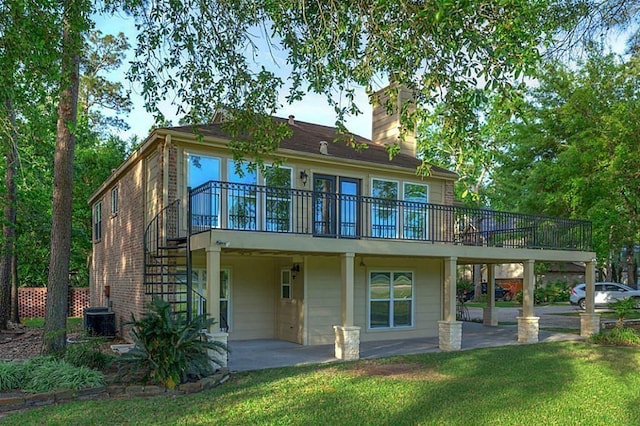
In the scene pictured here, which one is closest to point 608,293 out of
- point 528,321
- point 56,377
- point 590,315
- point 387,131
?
point 590,315

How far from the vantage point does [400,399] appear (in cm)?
730

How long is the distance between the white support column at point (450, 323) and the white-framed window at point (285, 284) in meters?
3.98

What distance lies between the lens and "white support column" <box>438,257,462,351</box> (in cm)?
1234

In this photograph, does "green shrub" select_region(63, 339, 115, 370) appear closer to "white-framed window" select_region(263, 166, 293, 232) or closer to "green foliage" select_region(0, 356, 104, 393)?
"green foliage" select_region(0, 356, 104, 393)

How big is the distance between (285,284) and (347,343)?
3572mm

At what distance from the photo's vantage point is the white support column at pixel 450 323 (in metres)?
12.3

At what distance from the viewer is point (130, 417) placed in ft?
20.9

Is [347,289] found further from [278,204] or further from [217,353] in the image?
[217,353]

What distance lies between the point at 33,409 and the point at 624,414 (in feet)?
24.8

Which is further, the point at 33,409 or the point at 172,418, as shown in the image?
the point at 33,409

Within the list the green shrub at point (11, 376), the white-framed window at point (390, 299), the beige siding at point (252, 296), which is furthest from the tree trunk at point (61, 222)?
the white-framed window at point (390, 299)

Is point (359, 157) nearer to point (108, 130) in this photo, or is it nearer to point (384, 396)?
point (384, 396)

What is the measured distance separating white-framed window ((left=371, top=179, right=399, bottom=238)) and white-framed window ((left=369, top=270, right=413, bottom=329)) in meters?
1.21

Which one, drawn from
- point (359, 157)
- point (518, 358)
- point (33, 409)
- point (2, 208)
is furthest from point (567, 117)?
point (2, 208)
